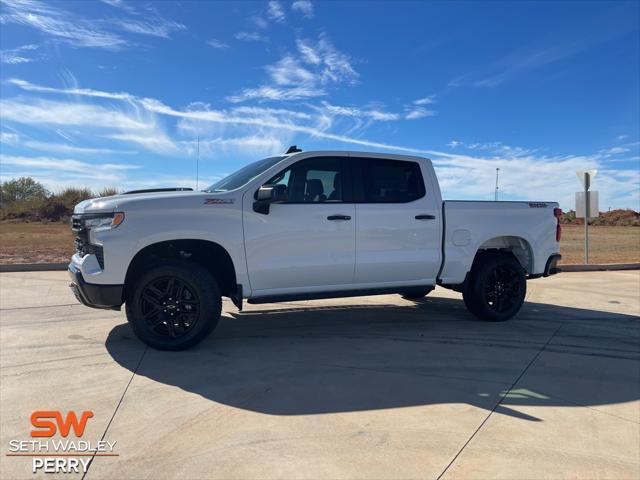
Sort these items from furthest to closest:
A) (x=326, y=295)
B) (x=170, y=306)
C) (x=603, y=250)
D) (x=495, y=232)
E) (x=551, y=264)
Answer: (x=603, y=250)
(x=551, y=264)
(x=495, y=232)
(x=326, y=295)
(x=170, y=306)

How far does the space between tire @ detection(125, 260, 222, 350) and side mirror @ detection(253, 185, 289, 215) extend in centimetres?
88

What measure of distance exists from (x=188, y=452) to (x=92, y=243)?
258cm

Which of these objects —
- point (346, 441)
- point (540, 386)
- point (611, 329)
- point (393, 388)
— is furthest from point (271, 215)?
point (611, 329)

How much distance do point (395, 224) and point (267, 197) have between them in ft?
5.48

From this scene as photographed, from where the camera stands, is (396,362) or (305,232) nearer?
(396,362)

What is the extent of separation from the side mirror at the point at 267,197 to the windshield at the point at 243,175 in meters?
0.39

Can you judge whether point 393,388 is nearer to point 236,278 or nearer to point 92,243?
point 236,278

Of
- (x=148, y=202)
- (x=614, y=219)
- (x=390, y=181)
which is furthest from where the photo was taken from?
(x=614, y=219)

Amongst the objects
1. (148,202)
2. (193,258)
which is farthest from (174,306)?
(148,202)

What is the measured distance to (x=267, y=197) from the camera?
4.86 m

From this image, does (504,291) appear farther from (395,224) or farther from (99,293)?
(99,293)

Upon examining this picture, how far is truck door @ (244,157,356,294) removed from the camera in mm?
5102

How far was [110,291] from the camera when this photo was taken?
459cm
